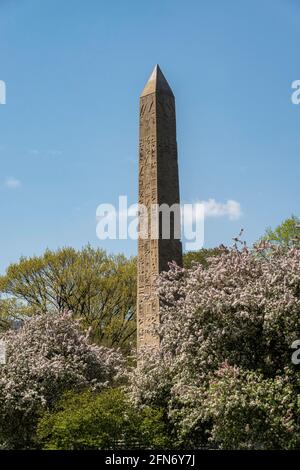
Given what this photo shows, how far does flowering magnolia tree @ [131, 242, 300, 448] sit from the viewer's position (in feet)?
51.2

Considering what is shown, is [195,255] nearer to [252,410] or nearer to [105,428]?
[105,428]

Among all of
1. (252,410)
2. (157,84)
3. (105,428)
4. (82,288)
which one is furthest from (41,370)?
(82,288)

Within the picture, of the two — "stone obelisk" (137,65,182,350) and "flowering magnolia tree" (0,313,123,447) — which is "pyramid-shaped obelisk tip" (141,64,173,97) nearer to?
"stone obelisk" (137,65,182,350)

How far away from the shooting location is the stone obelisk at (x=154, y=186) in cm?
2102

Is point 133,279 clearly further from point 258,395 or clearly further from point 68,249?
point 258,395

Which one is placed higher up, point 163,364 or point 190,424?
point 163,364

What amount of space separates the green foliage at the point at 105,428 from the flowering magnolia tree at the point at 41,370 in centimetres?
272

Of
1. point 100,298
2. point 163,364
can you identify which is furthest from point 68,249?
point 163,364

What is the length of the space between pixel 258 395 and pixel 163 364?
4.03 metres

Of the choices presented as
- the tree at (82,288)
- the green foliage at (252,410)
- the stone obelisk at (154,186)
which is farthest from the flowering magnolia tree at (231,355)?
the tree at (82,288)

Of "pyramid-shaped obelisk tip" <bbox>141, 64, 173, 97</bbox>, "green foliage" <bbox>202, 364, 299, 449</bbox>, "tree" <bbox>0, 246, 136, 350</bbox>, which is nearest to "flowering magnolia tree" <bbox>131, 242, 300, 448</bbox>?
"green foliage" <bbox>202, 364, 299, 449</bbox>

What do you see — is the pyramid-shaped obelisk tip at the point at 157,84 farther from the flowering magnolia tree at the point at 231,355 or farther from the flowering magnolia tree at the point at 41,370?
the flowering magnolia tree at the point at 41,370

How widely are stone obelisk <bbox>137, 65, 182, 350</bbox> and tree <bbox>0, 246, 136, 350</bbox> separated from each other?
54.3 feet
